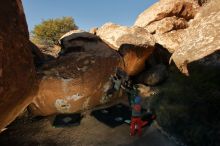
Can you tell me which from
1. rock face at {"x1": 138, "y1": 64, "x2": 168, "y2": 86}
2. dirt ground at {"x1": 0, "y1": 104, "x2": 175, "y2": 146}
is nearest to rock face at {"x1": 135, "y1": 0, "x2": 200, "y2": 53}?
rock face at {"x1": 138, "y1": 64, "x2": 168, "y2": 86}

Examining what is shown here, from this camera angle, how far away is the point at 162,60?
1368 centimetres

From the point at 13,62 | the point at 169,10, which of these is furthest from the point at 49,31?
the point at 13,62

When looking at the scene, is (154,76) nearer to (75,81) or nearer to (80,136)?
(75,81)

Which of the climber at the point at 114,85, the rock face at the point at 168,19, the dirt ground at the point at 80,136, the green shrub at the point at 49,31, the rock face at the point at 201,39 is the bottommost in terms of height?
the dirt ground at the point at 80,136

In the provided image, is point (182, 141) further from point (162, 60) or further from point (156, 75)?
point (162, 60)

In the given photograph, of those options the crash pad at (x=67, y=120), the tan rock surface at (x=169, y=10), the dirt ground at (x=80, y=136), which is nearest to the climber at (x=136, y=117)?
the dirt ground at (x=80, y=136)

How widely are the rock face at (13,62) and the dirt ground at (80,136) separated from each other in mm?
1782

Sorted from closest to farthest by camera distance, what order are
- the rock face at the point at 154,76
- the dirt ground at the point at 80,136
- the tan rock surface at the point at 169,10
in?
the dirt ground at the point at 80,136 → the rock face at the point at 154,76 → the tan rock surface at the point at 169,10

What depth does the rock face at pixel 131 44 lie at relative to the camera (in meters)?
11.2

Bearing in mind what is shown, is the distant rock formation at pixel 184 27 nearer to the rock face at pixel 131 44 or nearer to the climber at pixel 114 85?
the rock face at pixel 131 44

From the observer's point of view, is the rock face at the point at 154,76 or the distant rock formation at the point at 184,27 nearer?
the distant rock formation at the point at 184,27

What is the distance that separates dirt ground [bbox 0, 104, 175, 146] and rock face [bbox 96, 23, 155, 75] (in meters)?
4.62

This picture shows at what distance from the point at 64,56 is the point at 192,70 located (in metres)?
4.81

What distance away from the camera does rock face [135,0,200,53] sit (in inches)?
568
